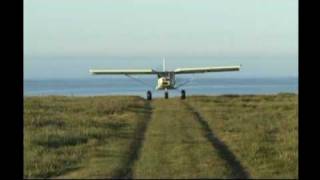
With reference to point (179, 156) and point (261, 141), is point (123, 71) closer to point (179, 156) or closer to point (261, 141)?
point (261, 141)

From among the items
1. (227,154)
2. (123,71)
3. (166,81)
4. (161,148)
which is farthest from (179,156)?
(123,71)

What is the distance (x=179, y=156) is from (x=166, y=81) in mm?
33708

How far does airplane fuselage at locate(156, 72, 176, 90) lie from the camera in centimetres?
4391

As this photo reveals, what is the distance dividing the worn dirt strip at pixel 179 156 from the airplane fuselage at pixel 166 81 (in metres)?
27.6

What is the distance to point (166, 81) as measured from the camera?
4419 centimetres

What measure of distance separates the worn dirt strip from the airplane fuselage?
2758 cm

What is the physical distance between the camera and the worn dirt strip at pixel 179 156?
8.66 meters

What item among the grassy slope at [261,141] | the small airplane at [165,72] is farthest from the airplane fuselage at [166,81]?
the grassy slope at [261,141]

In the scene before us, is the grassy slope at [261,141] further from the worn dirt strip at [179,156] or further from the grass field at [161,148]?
the worn dirt strip at [179,156]
